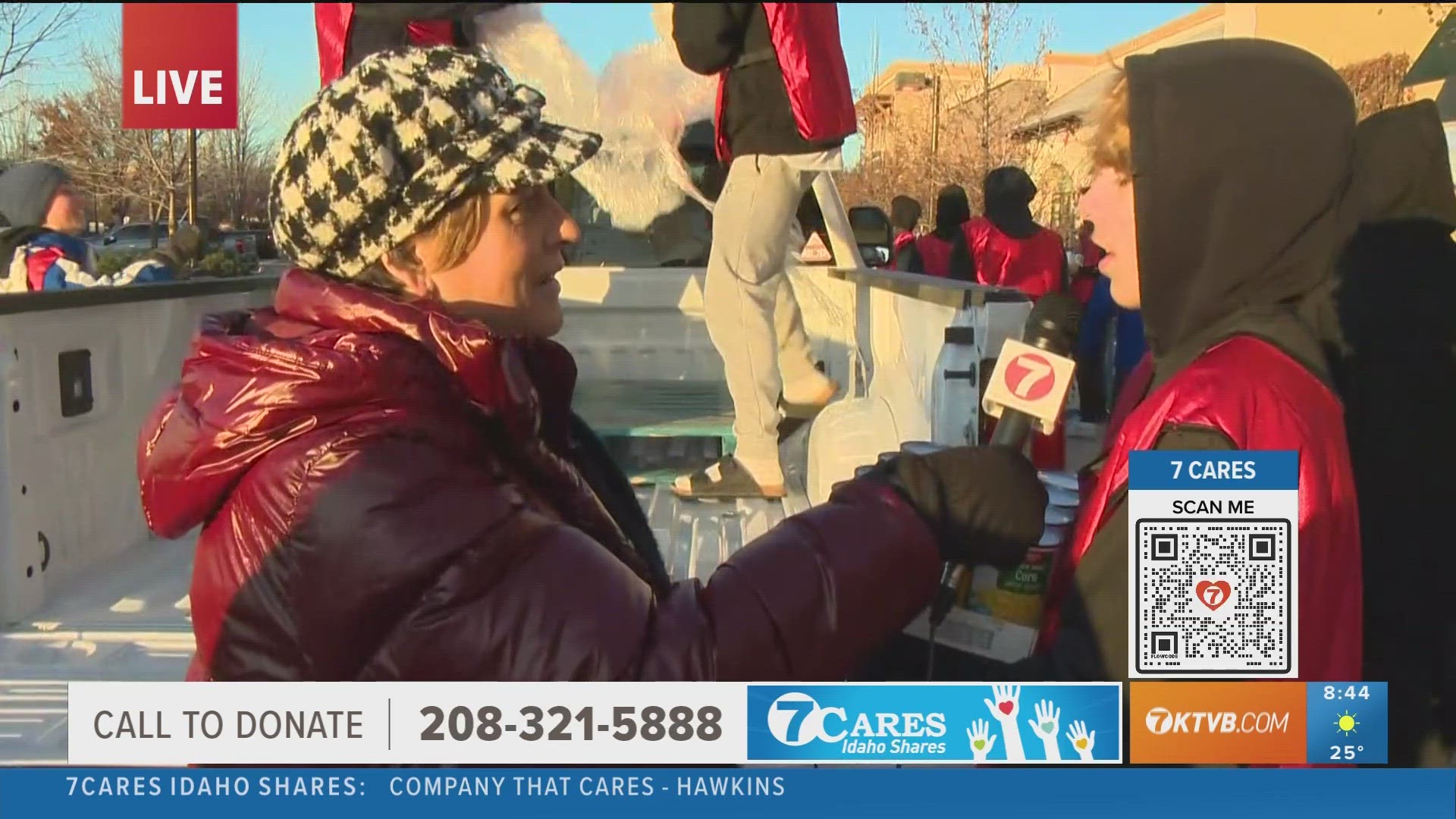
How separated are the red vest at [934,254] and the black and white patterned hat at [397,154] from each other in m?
0.85

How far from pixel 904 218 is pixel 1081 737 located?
80cm

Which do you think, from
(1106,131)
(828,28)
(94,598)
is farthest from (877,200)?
(94,598)

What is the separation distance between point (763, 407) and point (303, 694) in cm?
135

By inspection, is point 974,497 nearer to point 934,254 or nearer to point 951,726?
point 951,726

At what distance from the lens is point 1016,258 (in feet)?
5.21

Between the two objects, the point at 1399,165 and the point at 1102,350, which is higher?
the point at 1399,165

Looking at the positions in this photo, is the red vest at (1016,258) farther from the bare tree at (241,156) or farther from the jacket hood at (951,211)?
the bare tree at (241,156)

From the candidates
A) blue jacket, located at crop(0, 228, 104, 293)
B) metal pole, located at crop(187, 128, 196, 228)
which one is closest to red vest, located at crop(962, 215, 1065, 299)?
metal pole, located at crop(187, 128, 196, 228)

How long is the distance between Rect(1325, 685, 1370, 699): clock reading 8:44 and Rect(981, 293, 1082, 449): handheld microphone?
0.45m

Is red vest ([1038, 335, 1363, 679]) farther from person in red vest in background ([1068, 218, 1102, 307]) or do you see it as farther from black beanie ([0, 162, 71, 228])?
black beanie ([0, 162, 71, 228])

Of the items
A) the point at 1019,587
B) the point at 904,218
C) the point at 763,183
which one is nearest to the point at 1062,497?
the point at 1019,587

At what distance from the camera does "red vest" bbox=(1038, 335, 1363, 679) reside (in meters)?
1.04

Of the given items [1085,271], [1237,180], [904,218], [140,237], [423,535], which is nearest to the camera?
[423,535]

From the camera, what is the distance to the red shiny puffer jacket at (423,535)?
0.88 m
